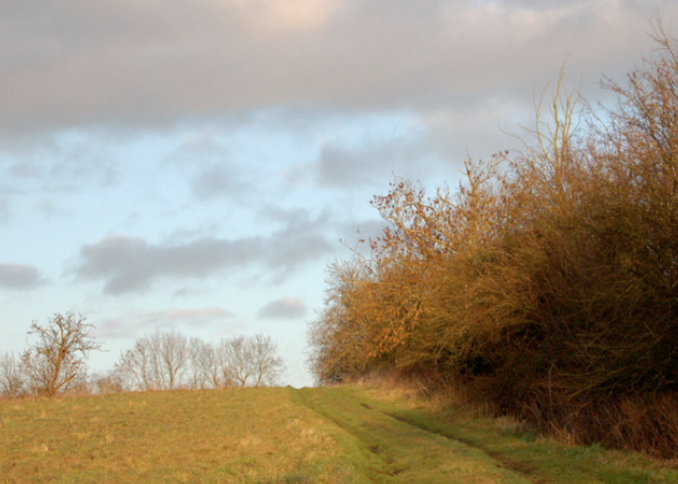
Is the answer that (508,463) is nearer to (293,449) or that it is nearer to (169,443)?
(293,449)

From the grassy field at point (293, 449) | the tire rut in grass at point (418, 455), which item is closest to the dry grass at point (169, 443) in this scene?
the grassy field at point (293, 449)

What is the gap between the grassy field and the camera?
11.7 metres

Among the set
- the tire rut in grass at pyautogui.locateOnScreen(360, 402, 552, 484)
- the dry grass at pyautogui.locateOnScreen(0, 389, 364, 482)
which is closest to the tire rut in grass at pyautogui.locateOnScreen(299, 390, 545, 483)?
the tire rut in grass at pyautogui.locateOnScreen(360, 402, 552, 484)

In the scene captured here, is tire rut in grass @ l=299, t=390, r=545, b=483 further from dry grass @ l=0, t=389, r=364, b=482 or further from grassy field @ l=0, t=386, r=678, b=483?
dry grass @ l=0, t=389, r=364, b=482

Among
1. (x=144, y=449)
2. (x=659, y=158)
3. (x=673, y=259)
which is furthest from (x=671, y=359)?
(x=144, y=449)

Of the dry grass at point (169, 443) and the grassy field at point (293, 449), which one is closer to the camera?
the grassy field at point (293, 449)

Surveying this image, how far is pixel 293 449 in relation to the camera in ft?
48.3

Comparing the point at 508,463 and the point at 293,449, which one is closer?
the point at 508,463

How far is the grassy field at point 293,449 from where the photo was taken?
1170 centimetres

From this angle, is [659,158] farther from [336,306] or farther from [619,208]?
[336,306]

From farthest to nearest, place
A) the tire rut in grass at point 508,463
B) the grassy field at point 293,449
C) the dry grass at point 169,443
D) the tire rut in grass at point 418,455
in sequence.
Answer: the dry grass at point 169,443 → the grassy field at point 293,449 → the tire rut in grass at point 508,463 → the tire rut in grass at point 418,455

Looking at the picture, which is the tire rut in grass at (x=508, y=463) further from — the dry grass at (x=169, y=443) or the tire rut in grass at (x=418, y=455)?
the dry grass at (x=169, y=443)

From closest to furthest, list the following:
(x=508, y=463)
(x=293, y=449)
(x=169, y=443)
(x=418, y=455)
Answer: (x=508, y=463) → (x=418, y=455) → (x=293, y=449) → (x=169, y=443)

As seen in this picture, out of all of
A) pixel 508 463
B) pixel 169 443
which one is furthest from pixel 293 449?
pixel 508 463
